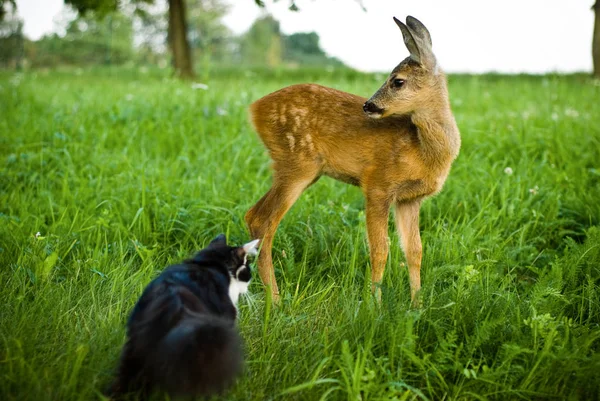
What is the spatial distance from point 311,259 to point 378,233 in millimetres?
545

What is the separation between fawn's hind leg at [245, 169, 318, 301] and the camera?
3.30m

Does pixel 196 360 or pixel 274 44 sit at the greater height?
pixel 274 44

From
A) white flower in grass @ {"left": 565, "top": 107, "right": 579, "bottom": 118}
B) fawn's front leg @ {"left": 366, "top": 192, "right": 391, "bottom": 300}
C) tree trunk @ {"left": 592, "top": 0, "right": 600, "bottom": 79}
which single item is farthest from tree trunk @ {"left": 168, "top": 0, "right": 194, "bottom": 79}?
fawn's front leg @ {"left": 366, "top": 192, "right": 391, "bottom": 300}

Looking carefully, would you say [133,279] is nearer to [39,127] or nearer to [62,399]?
[62,399]

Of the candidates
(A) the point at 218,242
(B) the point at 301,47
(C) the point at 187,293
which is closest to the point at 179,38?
(A) the point at 218,242

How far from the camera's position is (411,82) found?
126 inches

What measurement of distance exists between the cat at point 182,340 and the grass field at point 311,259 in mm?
182

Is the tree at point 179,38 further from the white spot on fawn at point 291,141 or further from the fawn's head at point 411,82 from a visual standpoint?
the fawn's head at point 411,82

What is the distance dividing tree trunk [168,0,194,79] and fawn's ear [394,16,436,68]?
11522 millimetres

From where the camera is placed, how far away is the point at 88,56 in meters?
32.4

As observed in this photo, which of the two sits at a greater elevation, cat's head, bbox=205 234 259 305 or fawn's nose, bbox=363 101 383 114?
fawn's nose, bbox=363 101 383 114

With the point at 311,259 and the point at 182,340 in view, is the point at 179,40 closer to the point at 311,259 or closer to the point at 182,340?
the point at 311,259

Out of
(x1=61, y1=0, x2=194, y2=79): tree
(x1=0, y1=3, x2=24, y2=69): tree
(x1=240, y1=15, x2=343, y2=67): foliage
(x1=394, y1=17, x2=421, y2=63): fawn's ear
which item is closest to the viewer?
(x1=394, y1=17, x2=421, y2=63): fawn's ear

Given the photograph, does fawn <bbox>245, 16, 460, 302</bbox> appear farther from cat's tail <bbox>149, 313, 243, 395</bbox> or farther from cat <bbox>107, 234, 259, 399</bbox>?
cat's tail <bbox>149, 313, 243, 395</bbox>
